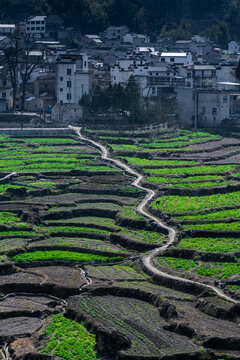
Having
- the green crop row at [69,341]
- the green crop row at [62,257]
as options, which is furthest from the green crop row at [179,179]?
the green crop row at [69,341]

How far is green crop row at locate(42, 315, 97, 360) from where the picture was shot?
123 feet

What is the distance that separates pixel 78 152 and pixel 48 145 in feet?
15.6

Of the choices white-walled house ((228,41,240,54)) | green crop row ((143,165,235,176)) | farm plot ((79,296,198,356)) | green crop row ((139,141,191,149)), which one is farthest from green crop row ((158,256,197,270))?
white-walled house ((228,41,240,54))

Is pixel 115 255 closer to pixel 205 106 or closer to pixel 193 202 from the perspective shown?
pixel 193 202

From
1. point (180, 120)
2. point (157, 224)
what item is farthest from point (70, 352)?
point (180, 120)

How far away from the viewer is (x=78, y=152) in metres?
84.4

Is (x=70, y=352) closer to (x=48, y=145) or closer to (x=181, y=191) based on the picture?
(x=181, y=191)

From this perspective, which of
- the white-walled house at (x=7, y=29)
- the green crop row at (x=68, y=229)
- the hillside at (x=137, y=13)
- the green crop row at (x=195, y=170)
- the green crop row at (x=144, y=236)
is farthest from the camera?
the hillside at (x=137, y=13)

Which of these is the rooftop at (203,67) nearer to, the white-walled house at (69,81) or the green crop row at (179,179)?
the white-walled house at (69,81)

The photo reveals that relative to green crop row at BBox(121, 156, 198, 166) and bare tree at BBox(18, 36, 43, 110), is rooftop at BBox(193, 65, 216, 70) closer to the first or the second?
bare tree at BBox(18, 36, 43, 110)

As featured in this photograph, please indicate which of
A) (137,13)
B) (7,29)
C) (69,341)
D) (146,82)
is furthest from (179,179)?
(137,13)

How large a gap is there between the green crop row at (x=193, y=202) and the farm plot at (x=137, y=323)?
1736cm

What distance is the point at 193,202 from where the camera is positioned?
210 ft

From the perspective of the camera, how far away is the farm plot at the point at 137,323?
122ft
